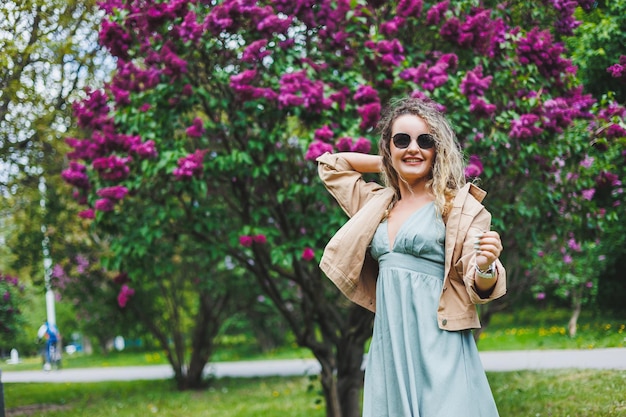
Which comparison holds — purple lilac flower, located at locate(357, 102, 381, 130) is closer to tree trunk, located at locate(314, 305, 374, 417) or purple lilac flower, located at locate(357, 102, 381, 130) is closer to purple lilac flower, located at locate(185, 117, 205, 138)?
purple lilac flower, located at locate(185, 117, 205, 138)

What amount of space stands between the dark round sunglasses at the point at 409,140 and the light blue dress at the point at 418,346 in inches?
9.3

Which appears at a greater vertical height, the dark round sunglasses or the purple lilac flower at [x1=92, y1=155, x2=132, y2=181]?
the purple lilac flower at [x1=92, y1=155, x2=132, y2=181]

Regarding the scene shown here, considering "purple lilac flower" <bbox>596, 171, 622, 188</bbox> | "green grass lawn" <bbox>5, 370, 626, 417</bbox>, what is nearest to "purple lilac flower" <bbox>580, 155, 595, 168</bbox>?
"purple lilac flower" <bbox>596, 171, 622, 188</bbox>

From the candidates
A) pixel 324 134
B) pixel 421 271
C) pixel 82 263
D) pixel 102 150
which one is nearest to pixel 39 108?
pixel 82 263

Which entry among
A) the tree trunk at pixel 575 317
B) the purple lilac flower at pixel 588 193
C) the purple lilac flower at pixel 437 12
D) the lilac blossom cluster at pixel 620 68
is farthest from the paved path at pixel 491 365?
the purple lilac flower at pixel 437 12

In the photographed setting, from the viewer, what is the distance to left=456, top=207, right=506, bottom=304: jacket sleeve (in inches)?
97.0

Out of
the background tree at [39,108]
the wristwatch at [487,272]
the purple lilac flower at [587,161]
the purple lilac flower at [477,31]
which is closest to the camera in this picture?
the wristwatch at [487,272]

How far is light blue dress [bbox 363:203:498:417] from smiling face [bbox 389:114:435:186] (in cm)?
14

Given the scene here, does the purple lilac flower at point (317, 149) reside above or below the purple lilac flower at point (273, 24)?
below

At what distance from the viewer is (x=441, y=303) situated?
105 inches

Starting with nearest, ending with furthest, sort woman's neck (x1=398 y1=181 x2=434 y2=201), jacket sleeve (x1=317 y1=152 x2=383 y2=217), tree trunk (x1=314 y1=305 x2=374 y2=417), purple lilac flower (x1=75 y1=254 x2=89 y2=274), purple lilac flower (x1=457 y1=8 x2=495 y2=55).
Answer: woman's neck (x1=398 y1=181 x2=434 y2=201)
jacket sleeve (x1=317 y1=152 x2=383 y2=217)
purple lilac flower (x1=457 y1=8 x2=495 y2=55)
tree trunk (x1=314 y1=305 x2=374 y2=417)
purple lilac flower (x1=75 y1=254 x2=89 y2=274)

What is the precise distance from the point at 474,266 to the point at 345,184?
0.88 metres

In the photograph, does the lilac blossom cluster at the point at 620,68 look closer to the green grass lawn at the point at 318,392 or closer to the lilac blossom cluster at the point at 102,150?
the green grass lawn at the point at 318,392

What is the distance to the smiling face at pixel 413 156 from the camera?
2828 mm
